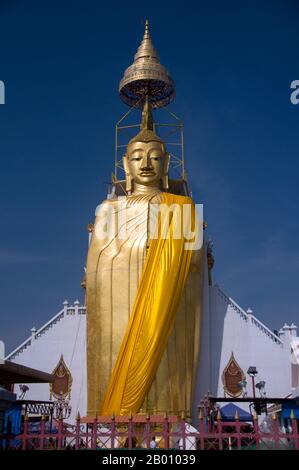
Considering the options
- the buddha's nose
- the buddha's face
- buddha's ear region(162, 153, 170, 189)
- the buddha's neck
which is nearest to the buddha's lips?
the buddha's face

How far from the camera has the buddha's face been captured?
1189 cm

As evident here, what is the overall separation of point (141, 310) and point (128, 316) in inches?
15.1

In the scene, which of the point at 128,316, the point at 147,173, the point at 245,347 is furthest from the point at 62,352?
the point at 147,173

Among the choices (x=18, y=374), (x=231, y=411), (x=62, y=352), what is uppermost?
(x=62, y=352)

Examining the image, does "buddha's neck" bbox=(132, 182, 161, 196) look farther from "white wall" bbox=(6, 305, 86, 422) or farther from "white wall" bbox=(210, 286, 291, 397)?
"white wall" bbox=(6, 305, 86, 422)

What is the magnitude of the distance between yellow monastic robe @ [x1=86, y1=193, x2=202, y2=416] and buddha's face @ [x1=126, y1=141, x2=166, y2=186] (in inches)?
27.6

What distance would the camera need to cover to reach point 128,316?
409 inches

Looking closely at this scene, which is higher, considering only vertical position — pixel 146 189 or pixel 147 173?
pixel 147 173

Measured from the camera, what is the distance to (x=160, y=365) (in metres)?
9.98

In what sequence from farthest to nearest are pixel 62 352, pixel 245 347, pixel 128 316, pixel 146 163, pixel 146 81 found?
pixel 146 81 < pixel 62 352 < pixel 245 347 < pixel 146 163 < pixel 128 316

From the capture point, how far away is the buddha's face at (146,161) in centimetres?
1189

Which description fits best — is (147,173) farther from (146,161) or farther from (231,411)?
(231,411)
